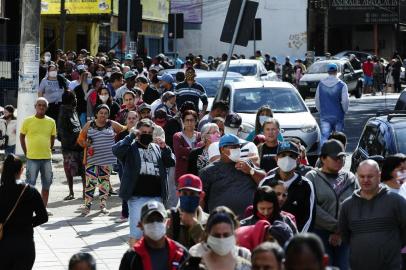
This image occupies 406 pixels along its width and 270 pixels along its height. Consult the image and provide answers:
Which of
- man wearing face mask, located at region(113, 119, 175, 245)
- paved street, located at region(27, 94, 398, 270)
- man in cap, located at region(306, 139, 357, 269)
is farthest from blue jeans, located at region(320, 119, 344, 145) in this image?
man in cap, located at region(306, 139, 357, 269)

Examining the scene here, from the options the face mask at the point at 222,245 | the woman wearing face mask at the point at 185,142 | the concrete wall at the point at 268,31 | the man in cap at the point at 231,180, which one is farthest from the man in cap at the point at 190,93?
the concrete wall at the point at 268,31

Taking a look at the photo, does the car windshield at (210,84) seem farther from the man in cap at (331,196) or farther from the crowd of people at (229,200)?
the man in cap at (331,196)

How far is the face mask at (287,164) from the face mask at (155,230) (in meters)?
2.40

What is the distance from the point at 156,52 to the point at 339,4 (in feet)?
44.3

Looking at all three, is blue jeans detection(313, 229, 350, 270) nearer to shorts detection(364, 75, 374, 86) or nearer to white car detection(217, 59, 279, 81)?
white car detection(217, 59, 279, 81)

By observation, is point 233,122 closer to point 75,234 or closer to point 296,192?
point 75,234

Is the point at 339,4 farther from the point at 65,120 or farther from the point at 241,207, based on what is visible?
the point at 241,207

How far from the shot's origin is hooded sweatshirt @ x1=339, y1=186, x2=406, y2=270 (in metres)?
8.88

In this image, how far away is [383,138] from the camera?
13070 millimetres

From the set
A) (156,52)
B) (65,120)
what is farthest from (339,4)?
(65,120)

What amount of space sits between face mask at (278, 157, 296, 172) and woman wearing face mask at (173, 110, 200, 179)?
3.48m

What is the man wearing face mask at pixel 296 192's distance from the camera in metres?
9.48

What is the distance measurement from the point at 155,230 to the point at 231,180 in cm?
271

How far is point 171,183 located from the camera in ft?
45.4
